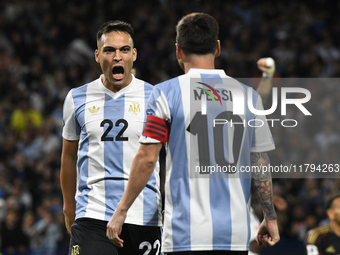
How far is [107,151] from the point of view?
13.3 feet

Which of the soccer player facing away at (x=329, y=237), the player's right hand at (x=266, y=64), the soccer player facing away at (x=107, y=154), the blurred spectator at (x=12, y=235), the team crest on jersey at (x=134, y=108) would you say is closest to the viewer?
the soccer player facing away at (x=107, y=154)

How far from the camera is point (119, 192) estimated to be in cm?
404

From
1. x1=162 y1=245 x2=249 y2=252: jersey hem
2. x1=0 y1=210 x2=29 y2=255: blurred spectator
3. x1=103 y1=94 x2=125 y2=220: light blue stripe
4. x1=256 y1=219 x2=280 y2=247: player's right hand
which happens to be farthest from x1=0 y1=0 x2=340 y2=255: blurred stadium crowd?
x1=162 y1=245 x2=249 y2=252: jersey hem

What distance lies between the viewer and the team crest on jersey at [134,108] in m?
4.21

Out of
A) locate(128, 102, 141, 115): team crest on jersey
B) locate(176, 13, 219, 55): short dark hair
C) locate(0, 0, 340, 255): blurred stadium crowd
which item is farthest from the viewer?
locate(0, 0, 340, 255): blurred stadium crowd

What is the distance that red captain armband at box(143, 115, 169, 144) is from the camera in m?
3.11

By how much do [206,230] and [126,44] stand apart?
1.86 m

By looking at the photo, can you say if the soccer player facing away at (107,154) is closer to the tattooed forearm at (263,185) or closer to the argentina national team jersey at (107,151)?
the argentina national team jersey at (107,151)

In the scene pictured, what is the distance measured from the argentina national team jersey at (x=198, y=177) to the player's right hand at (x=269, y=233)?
19cm

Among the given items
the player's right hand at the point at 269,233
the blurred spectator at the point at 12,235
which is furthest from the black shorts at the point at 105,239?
the blurred spectator at the point at 12,235

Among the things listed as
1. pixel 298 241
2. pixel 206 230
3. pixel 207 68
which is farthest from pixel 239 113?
pixel 298 241

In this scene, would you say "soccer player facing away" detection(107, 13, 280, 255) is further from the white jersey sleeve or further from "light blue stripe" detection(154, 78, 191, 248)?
the white jersey sleeve

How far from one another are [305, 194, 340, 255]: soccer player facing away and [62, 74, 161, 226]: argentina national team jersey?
2953 millimetres

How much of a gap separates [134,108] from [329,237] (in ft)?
11.3
